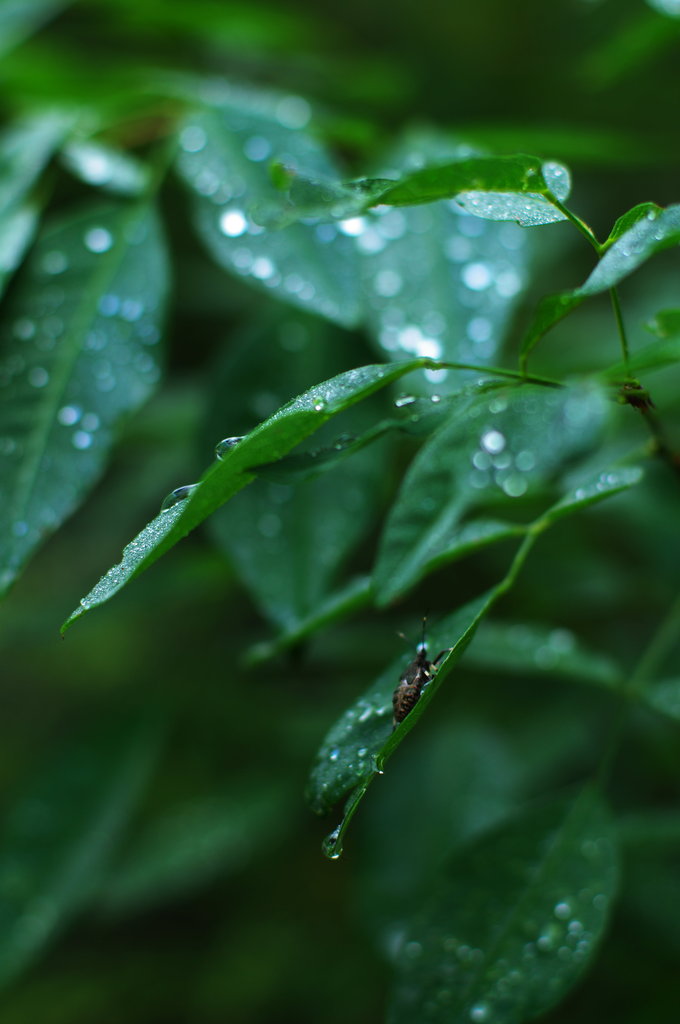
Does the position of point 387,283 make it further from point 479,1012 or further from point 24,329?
point 479,1012

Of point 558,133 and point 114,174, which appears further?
point 558,133

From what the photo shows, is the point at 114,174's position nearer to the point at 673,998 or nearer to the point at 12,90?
the point at 12,90

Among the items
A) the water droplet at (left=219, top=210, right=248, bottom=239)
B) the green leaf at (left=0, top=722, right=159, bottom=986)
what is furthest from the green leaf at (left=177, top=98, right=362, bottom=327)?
the green leaf at (left=0, top=722, right=159, bottom=986)

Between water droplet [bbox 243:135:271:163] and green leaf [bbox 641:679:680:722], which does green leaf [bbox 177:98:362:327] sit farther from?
green leaf [bbox 641:679:680:722]

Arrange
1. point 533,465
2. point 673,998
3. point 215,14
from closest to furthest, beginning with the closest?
point 533,465, point 673,998, point 215,14

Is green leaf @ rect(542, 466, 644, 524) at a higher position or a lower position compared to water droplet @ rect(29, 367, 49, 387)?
lower

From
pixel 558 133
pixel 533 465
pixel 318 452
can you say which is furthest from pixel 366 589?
pixel 558 133

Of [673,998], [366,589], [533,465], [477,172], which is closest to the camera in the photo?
[477,172]

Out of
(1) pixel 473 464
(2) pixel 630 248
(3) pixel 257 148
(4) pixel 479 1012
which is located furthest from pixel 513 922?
(3) pixel 257 148
